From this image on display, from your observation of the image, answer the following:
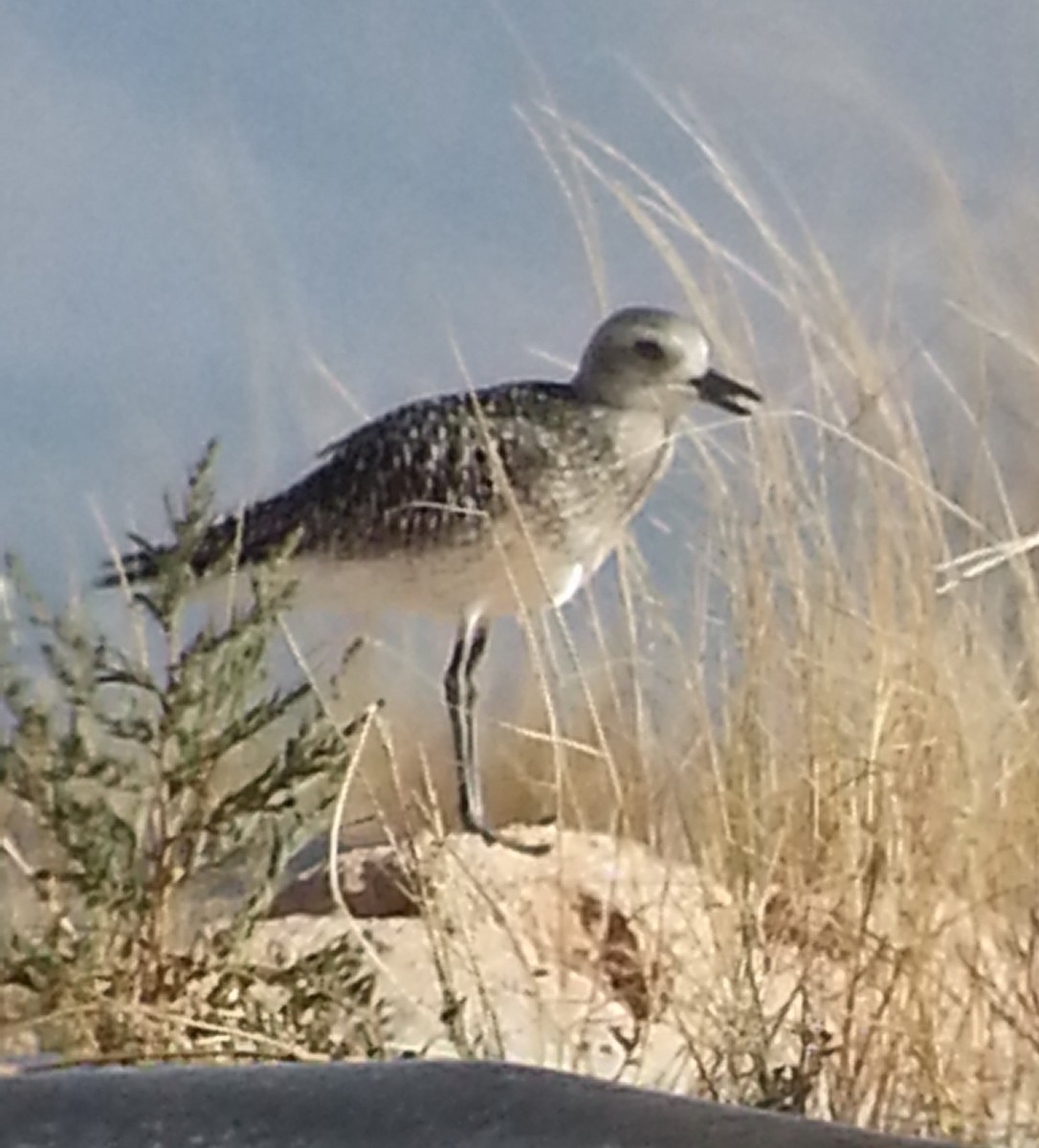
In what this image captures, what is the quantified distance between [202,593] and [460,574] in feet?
1.08

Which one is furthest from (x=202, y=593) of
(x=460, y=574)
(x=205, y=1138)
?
(x=205, y=1138)

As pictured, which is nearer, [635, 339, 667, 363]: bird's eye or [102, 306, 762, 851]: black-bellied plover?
[102, 306, 762, 851]: black-bellied plover

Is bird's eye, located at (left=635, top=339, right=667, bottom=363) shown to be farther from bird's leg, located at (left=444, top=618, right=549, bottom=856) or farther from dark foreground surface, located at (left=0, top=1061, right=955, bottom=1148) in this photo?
dark foreground surface, located at (left=0, top=1061, right=955, bottom=1148)

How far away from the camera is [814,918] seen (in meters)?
1.84

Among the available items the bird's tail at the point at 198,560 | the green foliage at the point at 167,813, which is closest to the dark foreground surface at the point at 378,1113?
the green foliage at the point at 167,813

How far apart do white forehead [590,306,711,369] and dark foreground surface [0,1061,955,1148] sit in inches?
78.1

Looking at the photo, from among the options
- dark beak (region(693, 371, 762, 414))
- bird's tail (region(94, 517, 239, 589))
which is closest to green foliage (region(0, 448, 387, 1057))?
bird's tail (region(94, 517, 239, 589))

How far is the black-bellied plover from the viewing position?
2502 millimetres

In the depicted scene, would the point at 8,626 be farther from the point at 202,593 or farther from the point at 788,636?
the point at 788,636

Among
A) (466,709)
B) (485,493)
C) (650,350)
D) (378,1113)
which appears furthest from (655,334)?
(378,1113)

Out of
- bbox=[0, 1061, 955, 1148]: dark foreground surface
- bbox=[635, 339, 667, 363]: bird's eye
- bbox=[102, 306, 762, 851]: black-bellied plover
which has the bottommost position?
bbox=[0, 1061, 955, 1148]: dark foreground surface

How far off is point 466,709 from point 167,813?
0.90 meters

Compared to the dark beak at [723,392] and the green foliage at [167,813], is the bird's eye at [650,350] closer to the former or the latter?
the dark beak at [723,392]

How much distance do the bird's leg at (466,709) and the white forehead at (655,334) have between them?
390 mm
